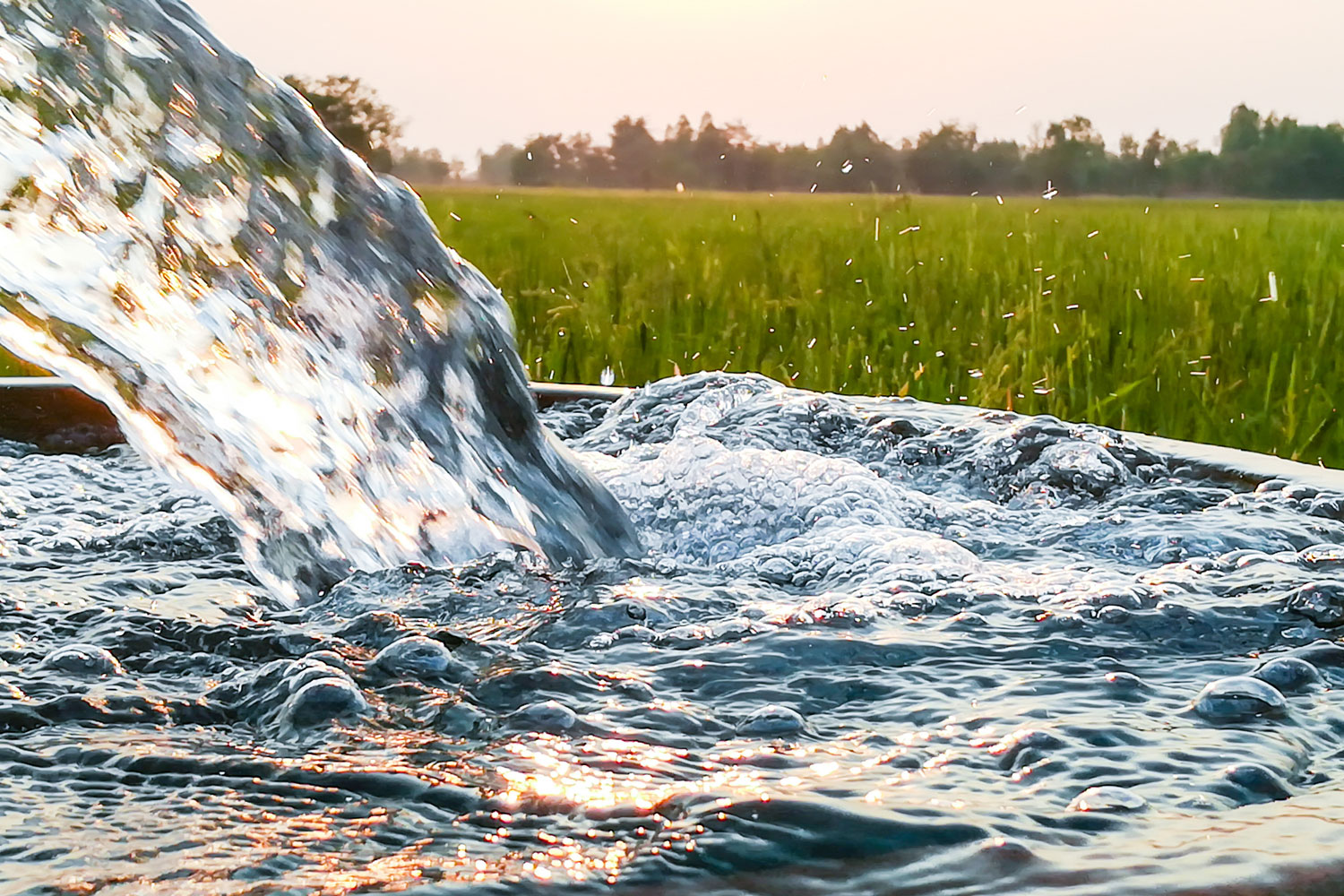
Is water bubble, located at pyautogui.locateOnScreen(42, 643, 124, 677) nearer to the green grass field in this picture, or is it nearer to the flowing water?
the flowing water

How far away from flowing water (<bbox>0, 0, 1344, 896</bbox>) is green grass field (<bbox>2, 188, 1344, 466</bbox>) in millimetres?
1241

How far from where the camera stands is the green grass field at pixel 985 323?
3.51 meters

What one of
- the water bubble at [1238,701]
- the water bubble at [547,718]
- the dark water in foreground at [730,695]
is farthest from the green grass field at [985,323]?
the water bubble at [547,718]

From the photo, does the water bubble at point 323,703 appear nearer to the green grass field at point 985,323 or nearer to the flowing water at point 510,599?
the flowing water at point 510,599

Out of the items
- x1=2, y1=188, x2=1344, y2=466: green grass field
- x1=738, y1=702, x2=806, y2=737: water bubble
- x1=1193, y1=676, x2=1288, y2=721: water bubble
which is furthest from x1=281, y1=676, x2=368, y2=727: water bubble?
x1=2, y1=188, x2=1344, y2=466: green grass field

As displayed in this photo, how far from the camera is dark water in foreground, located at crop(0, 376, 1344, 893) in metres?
0.79

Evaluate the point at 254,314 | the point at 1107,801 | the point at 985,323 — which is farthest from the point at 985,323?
the point at 1107,801

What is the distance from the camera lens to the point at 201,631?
1407mm

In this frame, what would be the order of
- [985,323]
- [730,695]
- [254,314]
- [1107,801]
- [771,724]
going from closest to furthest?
[1107,801] → [771,724] → [730,695] → [254,314] → [985,323]

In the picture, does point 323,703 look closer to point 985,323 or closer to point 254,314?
point 254,314

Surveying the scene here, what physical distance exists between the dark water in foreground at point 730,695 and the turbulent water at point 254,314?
10cm

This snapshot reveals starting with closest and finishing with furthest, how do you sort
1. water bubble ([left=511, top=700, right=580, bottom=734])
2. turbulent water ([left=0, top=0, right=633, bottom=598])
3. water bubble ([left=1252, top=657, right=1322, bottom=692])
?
water bubble ([left=511, top=700, right=580, bottom=734])
water bubble ([left=1252, top=657, right=1322, bottom=692])
turbulent water ([left=0, top=0, right=633, bottom=598])

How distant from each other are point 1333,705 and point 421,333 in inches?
46.7

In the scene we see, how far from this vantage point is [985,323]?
13.2 ft
